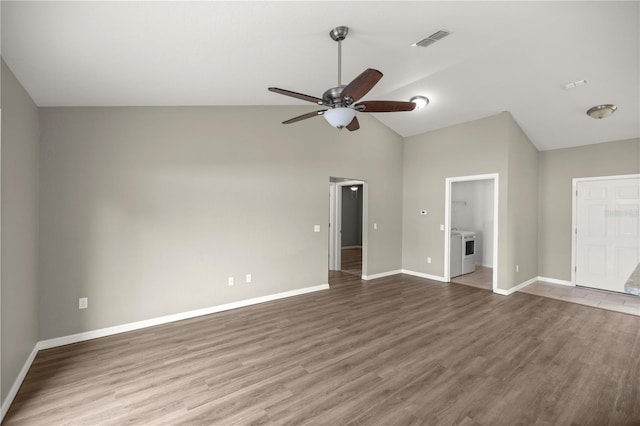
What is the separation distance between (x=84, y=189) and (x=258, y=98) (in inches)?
88.6

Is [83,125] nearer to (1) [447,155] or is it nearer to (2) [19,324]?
(2) [19,324]

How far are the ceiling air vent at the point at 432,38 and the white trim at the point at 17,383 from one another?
4.41 m

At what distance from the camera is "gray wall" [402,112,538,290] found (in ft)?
16.0

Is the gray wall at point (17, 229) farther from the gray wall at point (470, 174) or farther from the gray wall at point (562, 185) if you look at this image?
the gray wall at point (562, 185)

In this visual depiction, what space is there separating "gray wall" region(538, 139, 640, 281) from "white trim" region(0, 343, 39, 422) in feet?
25.1

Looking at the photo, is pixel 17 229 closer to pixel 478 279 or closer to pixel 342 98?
pixel 342 98

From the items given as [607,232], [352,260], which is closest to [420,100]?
[607,232]

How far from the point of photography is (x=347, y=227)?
10.5 meters

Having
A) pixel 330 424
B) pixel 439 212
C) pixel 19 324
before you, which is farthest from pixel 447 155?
pixel 19 324

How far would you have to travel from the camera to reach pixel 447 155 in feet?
18.7

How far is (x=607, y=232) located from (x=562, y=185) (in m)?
1.06

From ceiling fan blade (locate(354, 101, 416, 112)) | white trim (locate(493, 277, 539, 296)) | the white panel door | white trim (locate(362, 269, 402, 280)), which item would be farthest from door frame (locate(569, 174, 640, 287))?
ceiling fan blade (locate(354, 101, 416, 112))

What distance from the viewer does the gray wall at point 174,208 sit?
10.1 ft

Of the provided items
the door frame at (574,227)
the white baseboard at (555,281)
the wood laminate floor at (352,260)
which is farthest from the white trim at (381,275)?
the door frame at (574,227)
